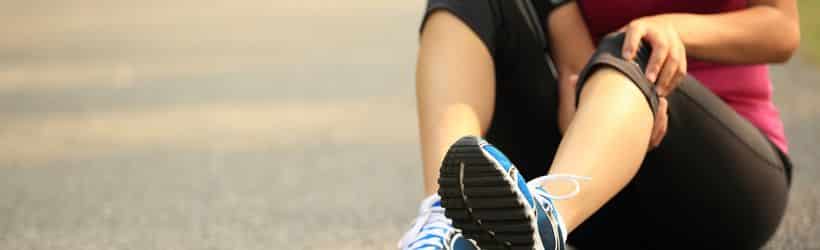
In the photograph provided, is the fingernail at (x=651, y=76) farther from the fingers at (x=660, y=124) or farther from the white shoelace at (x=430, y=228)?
the white shoelace at (x=430, y=228)

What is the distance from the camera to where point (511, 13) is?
2.64 metres

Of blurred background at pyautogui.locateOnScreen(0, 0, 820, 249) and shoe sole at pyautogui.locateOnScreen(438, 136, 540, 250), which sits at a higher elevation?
shoe sole at pyautogui.locateOnScreen(438, 136, 540, 250)

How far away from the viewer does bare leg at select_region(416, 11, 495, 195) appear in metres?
2.38

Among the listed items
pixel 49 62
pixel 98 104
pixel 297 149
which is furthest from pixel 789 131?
pixel 49 62

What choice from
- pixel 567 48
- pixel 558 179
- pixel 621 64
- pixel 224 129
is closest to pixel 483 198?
pixel 558 179

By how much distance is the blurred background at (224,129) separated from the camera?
3508 mm

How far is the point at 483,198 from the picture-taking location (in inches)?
76.7

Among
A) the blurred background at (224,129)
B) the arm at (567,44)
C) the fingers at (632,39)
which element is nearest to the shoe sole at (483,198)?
the fingers at (632,39)

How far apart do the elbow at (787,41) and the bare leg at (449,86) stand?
0.49m

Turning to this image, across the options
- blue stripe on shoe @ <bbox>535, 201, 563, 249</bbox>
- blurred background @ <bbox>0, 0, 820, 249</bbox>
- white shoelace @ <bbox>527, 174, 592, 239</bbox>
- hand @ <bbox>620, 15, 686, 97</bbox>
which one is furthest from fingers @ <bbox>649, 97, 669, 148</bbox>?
blurred background @ <bbox>0, 0, 820, 249</bbox>

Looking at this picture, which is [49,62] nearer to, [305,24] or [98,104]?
[98,104]

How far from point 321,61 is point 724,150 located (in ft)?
13.6

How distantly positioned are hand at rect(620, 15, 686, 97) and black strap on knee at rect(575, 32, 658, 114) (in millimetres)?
12

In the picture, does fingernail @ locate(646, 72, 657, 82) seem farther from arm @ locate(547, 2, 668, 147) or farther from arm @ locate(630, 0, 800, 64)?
arm @ locate(547, 2, 668, 147)
